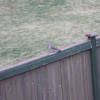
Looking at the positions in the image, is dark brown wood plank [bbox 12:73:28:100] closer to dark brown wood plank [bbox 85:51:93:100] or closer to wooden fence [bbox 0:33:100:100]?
wooden fence [bbox 0:33:100:100]

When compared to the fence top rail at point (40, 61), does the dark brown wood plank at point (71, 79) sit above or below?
below

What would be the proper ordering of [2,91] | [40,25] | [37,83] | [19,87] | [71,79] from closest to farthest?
[2,91], [19,87], [37,83], [71,79], [40,25]

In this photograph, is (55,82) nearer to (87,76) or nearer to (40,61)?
(40,61)

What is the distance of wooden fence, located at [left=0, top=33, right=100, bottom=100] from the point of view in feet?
9.25

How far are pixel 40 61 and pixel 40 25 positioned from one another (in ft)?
17.7

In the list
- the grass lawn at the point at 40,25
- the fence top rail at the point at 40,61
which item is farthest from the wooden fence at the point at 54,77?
the grass lawn at the point at 40,25

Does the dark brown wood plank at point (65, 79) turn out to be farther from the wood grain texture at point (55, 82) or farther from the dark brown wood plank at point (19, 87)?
the dark brown wood plank at point (19, 87)

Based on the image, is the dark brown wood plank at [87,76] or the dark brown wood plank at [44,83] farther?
the dark brown wood plank at [87,76]

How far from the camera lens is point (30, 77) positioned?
2.94 m

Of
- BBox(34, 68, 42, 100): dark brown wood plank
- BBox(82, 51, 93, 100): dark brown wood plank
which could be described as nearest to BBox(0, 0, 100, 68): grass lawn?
BBox(82, 51, 93, 100): dark brown wood plank

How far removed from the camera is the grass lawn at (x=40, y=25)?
628 cm

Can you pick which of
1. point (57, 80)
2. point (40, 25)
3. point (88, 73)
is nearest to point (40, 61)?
A: point (57, 80)

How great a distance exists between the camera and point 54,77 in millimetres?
3111

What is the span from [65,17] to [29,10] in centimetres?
143
